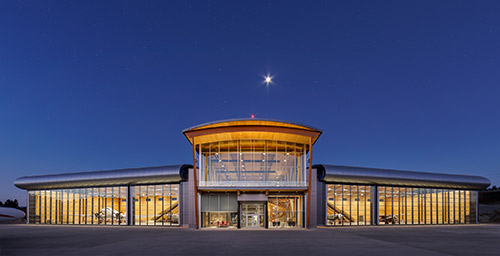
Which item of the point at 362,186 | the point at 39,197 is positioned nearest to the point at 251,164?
the point at 362,186

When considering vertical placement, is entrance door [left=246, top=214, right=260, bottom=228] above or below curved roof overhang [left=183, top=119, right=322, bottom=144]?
below

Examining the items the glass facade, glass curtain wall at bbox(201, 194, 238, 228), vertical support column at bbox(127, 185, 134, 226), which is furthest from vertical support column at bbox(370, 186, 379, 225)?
vertical support column at bbox(127, 185, 134, 226)

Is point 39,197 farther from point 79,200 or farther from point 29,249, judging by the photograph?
point 29,249

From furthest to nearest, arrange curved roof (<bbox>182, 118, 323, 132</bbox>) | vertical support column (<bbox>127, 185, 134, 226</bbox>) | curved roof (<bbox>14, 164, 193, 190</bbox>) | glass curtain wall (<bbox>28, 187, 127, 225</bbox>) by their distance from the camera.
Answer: glass curtain wall (<bbox>28, 187, 127, 225</bbox>)
vertical support column (<bbox>127, 185, 134, 226</bbox>)
curved roof (<bbox>14, 164, 193, 190</bbox>)
curved roof (<bbox>182, 118, 323, 132</bbox>)

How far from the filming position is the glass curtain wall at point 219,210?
35969 mm

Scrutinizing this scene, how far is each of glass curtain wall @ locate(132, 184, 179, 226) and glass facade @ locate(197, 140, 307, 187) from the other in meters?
5.57

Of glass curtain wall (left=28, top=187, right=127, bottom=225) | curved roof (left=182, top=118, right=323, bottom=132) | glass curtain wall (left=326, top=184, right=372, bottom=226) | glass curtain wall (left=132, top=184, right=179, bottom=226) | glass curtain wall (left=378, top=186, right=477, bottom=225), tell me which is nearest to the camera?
curved roof (left=182, top=118, right=323, bottom=132)

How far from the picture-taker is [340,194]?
3953 cm

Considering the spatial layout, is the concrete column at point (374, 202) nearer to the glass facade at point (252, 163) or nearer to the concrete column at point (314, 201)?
the concrete column at point (314, 201)

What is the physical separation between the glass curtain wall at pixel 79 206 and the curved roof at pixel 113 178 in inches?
39.3

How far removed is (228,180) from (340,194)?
13.7m

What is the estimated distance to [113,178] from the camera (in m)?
41.6

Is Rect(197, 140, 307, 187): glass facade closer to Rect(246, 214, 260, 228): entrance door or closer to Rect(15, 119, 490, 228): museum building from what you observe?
Rect(15, 119, 490, 228): museum building

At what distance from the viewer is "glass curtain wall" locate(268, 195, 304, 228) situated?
3584 cm
